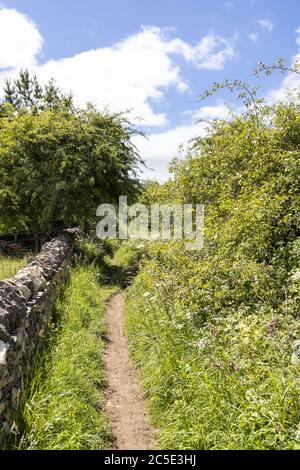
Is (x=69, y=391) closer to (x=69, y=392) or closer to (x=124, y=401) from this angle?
(x=69, y=392)

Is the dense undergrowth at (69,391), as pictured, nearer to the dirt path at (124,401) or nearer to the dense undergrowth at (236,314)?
the dirt path at (124,401)

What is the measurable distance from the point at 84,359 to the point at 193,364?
1932 mm

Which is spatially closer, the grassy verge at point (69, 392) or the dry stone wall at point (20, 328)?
the dry stone wall at point (20, 328)

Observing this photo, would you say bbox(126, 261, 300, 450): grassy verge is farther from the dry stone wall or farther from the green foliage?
the green foliage

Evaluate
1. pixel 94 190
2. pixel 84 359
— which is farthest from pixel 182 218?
pixel 84 359

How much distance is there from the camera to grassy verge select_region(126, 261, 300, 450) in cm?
351

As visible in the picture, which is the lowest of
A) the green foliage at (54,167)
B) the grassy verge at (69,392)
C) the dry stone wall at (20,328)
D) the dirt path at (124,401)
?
the dirt path at (124,401)

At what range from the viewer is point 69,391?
15.2 feet

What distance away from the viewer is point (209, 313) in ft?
20.5

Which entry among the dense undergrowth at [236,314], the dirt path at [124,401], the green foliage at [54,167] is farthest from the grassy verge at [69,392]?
the green foliage at [54,167]

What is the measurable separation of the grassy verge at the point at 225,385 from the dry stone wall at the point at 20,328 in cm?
177

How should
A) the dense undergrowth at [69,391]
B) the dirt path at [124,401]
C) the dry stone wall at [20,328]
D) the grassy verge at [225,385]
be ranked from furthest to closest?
the dirt path at [124,401]
the dense undergrowth at [69,391]
the dry stone wall at [20,328]
the grassy verge at [225,385]

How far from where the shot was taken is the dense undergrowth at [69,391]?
3863 millimetres
